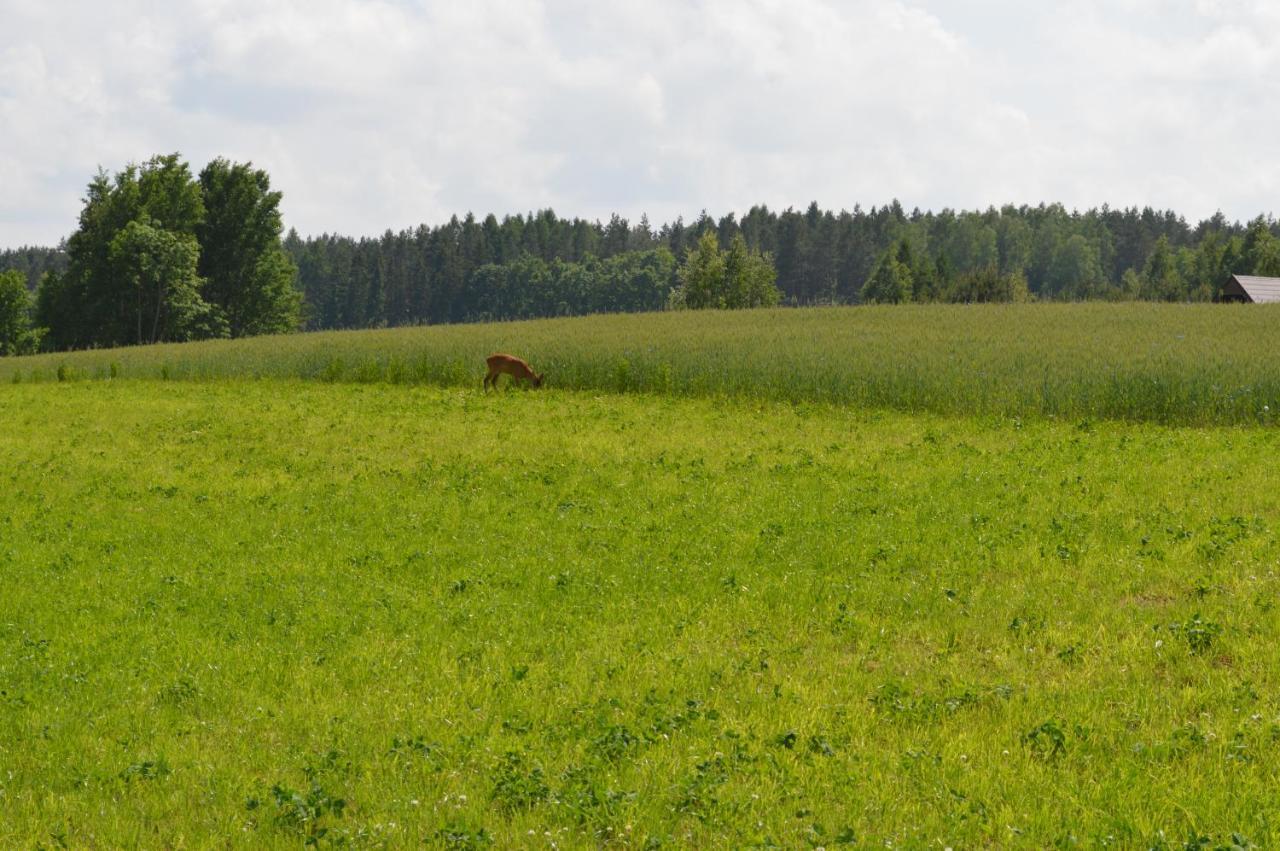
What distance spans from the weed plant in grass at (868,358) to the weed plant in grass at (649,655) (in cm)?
738

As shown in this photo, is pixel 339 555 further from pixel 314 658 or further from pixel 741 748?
pixel 741 748

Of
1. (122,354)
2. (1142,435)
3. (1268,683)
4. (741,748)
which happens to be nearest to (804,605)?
(741,748)

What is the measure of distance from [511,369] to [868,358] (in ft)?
41.4

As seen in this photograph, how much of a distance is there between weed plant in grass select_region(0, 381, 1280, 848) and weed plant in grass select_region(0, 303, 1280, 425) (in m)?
7.38

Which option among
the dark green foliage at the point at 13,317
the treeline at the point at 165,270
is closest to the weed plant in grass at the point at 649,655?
the treeline at the point at 165,270

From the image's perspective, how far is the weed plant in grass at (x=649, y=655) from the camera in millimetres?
6875

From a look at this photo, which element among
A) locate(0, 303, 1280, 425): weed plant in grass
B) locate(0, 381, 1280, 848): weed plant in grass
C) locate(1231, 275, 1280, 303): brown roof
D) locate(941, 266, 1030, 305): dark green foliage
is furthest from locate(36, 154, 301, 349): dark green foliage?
locate(1231, 275, 1280, 303): brown roof

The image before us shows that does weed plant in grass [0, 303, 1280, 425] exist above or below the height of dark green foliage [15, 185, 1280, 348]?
below

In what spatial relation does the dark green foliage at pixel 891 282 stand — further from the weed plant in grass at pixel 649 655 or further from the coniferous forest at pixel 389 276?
the weed plant in grass at pixel 649 655

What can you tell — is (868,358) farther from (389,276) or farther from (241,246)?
(389,276)

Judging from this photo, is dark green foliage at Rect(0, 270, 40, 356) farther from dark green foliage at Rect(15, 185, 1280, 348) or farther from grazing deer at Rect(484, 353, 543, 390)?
grazing deer at Rect(484, 353, 543, 390)

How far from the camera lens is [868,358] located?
3325cm

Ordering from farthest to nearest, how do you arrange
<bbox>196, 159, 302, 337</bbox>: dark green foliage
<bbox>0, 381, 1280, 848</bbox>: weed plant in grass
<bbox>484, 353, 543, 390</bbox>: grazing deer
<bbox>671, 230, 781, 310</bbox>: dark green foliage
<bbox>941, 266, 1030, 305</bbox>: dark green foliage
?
<bbox>671, 230, 781, 310</bbox>: dark green foliage
<bbox>196, 159, 302, 337</bbox>: dark green foliage
<bbox>941, 266, 1030, 305</bbox>: dark green foliage
<bbox>484, 353, 543, 390</bbox>: grazing deer
<bbox>0, 381, 1280, 848</bbox>: weed plant in grass

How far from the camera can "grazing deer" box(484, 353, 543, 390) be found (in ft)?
116
